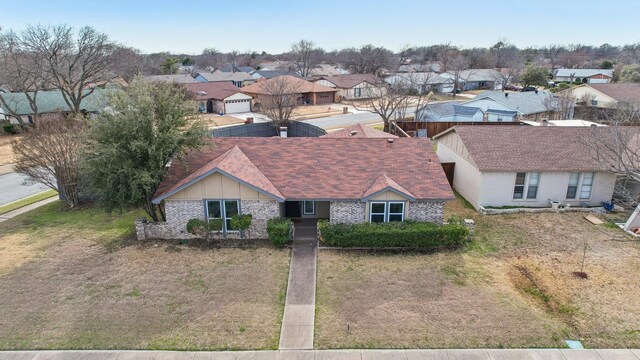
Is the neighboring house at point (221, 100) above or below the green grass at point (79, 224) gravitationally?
above

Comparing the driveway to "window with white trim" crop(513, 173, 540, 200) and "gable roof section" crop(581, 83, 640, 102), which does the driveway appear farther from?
"gable roof section" crop(581, 83, 640, 102)

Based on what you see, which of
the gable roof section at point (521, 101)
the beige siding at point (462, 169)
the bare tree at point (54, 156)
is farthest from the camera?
the gable roof section at point (521, 101)

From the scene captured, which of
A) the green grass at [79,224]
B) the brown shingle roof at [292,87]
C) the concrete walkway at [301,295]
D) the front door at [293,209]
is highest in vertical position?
the brown shingle roof at [292,87]

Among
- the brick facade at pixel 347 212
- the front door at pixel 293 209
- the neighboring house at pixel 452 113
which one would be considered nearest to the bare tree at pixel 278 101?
the neighboring house at pixel 452 113

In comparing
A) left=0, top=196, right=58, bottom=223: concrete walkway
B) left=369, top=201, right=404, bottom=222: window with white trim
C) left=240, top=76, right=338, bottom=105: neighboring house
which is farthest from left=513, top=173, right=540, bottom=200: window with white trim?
left=240, top=76, right=338, bottom=105: neighboring house

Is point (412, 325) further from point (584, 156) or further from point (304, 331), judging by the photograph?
point (584, 156)

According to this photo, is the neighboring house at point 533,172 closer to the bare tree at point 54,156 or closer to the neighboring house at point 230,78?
the bare tree at point 54,156
